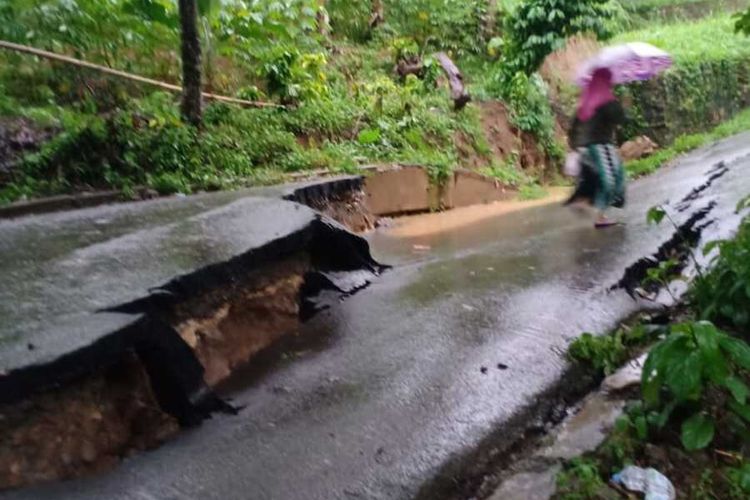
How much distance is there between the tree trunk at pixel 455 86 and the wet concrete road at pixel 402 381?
20.4 feet

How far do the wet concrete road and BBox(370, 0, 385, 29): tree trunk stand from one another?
9.66m

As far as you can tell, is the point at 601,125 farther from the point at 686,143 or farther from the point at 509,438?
the point at 686,143

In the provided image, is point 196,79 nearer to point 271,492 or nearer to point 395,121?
point 395,121

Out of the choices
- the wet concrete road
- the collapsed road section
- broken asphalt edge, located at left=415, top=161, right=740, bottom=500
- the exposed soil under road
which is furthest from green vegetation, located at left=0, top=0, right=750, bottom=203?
broken asphalt edge, located at left=415, top=161, right=740, bottom=500

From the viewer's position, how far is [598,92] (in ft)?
20.7

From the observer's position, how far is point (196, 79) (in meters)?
7.83

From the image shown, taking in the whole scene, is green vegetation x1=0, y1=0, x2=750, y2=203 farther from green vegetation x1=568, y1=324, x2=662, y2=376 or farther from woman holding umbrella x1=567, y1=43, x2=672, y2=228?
green vegetation x1=568, y1=324, x2=662, y2=376

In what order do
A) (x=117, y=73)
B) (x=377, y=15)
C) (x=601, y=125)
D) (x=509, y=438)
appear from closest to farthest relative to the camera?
(x=509, y=438) → (x=601, y=125) → (x=117, y=73) → (x=377, y=15)

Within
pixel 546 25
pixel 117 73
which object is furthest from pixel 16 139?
pixel 546 25

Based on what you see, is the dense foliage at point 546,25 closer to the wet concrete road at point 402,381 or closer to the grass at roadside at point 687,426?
the wet concrete road at point 402,381

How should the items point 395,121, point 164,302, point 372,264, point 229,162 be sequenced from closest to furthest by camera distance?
point 164,302 < point 372,264 < point 229,162 < point 395,121

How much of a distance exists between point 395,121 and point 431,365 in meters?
7.24

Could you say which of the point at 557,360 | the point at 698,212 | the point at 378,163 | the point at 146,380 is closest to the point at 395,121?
the point at 378,163

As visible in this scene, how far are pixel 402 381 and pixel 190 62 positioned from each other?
5262mm
